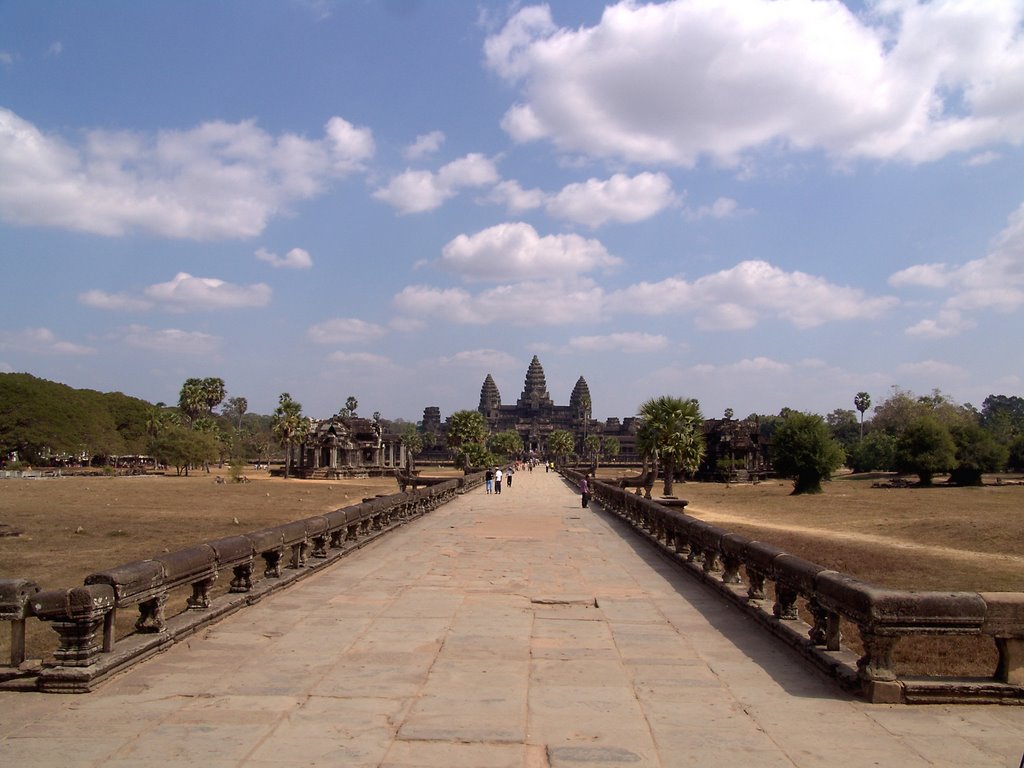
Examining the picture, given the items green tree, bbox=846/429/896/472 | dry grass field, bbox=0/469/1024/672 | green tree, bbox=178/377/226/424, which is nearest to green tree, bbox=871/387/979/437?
green tree, bbox=846/429/896/472

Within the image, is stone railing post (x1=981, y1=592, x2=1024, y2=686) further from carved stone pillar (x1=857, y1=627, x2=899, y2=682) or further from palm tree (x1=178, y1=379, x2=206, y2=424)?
palm tree (x1=178, y1=379, x2=206, y2=424)

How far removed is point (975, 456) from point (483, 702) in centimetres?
8113

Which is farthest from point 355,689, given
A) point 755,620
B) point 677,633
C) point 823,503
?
point 823,503

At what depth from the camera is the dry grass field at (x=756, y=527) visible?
2089 cm

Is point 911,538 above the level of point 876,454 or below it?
below

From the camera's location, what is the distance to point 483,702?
5.91 m

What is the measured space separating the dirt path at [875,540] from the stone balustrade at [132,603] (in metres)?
21.6

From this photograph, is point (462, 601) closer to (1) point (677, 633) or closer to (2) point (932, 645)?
(1) point (677, 633)

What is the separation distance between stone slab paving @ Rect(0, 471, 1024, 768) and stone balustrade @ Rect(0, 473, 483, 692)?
0.56 ft

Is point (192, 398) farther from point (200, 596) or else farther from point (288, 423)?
point (200, 596)

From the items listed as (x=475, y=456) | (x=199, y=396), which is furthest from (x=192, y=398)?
(x=475, y=456)

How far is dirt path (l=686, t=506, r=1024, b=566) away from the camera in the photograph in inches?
1000

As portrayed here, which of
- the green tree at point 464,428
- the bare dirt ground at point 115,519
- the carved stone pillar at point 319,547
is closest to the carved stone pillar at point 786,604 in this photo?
the carved stone pillar at point 319,547

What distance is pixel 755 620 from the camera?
9.15 metres
